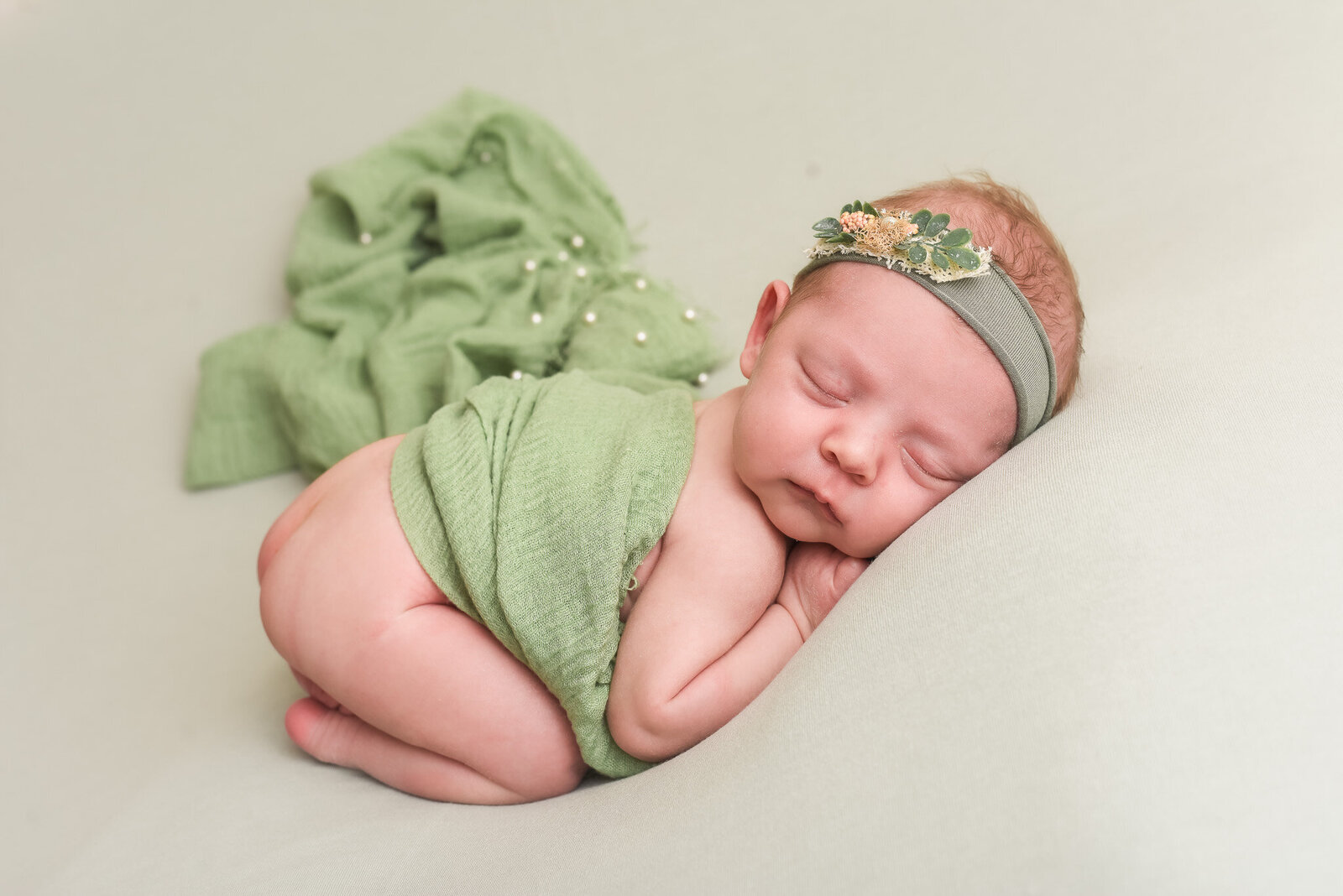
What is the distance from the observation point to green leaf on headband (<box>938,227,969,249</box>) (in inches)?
43.7

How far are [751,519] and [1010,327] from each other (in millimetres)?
377

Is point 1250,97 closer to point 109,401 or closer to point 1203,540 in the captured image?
point 1203,540

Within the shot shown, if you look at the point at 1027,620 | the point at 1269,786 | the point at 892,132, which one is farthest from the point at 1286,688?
the point at 892,132

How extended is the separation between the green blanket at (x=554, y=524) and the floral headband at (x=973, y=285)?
1.15ft

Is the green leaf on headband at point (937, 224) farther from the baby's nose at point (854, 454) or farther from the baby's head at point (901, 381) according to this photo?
the baby's nose at point (854, 454)

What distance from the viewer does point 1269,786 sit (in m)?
0.75

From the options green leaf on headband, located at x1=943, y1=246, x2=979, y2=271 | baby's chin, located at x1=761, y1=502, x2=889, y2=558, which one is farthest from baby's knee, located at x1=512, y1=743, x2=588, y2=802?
green leaf on headband, located at x1=943, y1=246, x2=979, y2=271

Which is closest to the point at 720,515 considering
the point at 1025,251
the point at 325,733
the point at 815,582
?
the point at 815,582

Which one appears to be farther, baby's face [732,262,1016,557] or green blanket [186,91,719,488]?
green blanket [186,91,719,488]

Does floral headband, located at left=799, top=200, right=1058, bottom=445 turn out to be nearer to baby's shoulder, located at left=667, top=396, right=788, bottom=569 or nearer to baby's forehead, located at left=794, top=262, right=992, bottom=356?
baby's forehead, located at left=794, top=262, right=992, bottom=356

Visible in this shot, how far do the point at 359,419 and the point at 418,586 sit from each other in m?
0.59

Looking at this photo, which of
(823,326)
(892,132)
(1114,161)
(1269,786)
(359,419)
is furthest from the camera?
(892,132)

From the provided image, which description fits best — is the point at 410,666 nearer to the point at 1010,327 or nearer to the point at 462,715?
the point at 462,715

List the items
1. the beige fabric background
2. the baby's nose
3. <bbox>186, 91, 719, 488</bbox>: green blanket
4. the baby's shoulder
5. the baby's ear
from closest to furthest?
the beige fabric background, the baby's nose, the baby's shoulder, the baby's ear, <bbox>186, 91, 719, 488</bbox>: green blanket
